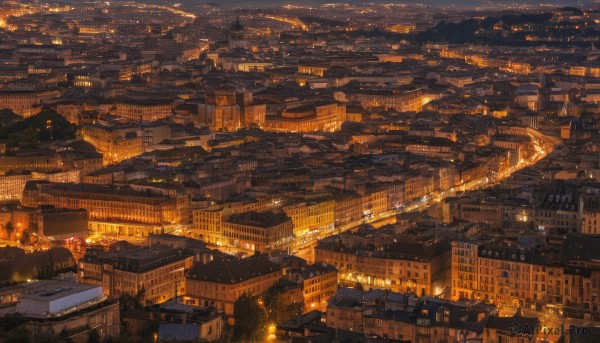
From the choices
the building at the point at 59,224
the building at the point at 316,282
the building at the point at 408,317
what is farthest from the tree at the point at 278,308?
the building at the point at 59,224

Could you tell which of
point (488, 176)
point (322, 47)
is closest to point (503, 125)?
point (488, 176)

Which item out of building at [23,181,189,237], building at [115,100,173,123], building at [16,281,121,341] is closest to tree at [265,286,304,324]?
building at [16,281,121,341]

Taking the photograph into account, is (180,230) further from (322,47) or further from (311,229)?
(322,47)

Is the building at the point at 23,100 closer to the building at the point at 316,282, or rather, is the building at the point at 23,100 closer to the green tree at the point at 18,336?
the building at the point at 316,282

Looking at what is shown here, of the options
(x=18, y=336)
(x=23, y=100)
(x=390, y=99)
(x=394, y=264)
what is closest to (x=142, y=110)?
(x=23, y=100)

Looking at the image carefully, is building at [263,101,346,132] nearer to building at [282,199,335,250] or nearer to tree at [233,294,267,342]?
building at [282,199,335,250]

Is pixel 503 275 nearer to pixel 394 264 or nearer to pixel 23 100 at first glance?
pixel 394 264
